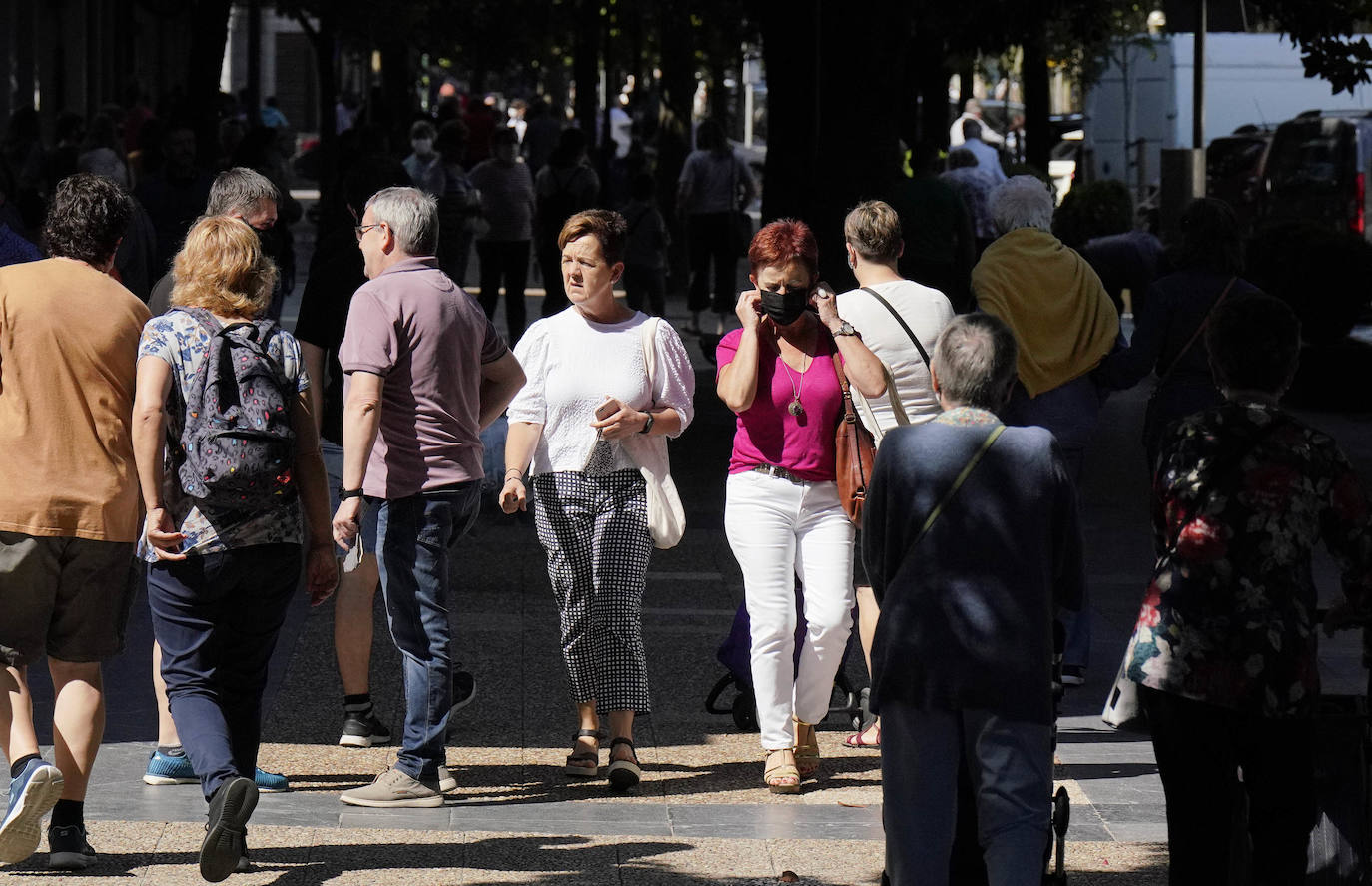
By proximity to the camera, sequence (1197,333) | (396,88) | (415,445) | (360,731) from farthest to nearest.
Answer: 1. (396,88)
2. (1197,333)
3. (360,731)
4. (415,445)

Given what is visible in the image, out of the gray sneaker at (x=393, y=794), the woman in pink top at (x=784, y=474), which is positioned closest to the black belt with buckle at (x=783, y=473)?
the woman in pink top at (x=784, y=474)

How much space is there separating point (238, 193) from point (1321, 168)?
20.7 m

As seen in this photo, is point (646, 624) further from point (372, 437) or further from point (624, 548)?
point (372, 437)

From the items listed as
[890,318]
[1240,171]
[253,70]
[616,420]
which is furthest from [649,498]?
[253,70]

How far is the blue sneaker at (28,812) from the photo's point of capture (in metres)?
5.18

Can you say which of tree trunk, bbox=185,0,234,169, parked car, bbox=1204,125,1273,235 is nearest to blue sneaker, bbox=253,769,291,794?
tree trunk, bbox=185,0,234,169

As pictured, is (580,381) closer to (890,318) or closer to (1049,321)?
(890,318)

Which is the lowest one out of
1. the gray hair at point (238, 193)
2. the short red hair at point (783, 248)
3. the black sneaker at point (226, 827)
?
the black sneaker at point (226, 827)

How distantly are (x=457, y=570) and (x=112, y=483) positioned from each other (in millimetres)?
4509

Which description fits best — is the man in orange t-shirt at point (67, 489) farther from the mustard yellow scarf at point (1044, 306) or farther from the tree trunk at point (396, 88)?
the tree trunk at point (396, 88)

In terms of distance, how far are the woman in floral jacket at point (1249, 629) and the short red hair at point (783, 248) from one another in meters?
1.93

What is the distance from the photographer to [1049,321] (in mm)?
7402

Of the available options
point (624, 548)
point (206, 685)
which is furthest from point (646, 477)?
point (206, 685)

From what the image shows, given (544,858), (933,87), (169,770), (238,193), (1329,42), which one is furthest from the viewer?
(933,87)
